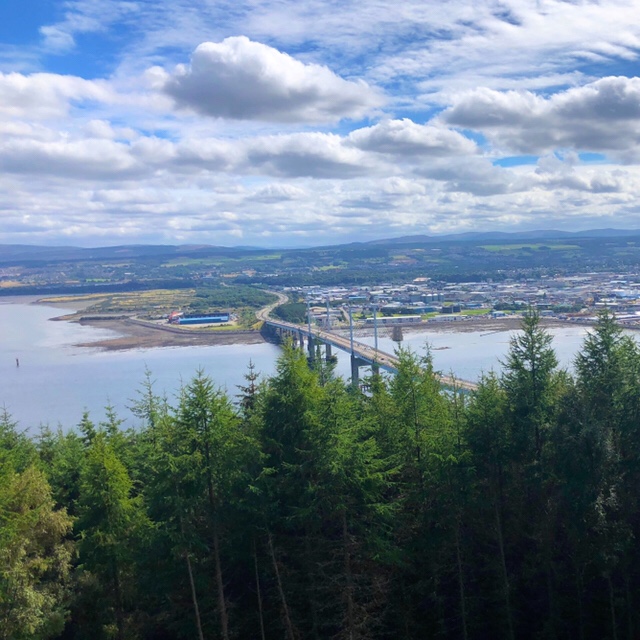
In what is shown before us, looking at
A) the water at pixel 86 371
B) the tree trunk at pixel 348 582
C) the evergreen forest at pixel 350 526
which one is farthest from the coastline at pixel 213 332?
the tree trunk at pixel 348 582

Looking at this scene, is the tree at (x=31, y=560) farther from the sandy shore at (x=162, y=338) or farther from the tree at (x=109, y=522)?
the sandy shore at (x=162, y=338)

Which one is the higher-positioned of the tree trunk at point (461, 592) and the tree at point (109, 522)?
the tree at point (109, 522)

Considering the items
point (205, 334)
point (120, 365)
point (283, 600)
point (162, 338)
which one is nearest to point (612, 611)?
point (283, 600)

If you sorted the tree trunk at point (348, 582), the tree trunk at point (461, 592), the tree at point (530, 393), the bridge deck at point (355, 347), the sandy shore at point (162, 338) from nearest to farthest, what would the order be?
1. the tree trunk at point (348, 582)
2. the tree trunk at point (461, 592)
3. the tree at point (530, 393)
4. the bridge deck at point (355, 347)
5. the sandy shore at point (162, 338)

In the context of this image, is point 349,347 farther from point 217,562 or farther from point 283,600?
point 283,600

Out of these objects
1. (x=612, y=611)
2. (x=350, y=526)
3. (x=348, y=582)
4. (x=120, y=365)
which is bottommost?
(x=120, y=365)

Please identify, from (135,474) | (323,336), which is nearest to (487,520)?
(135,474)
